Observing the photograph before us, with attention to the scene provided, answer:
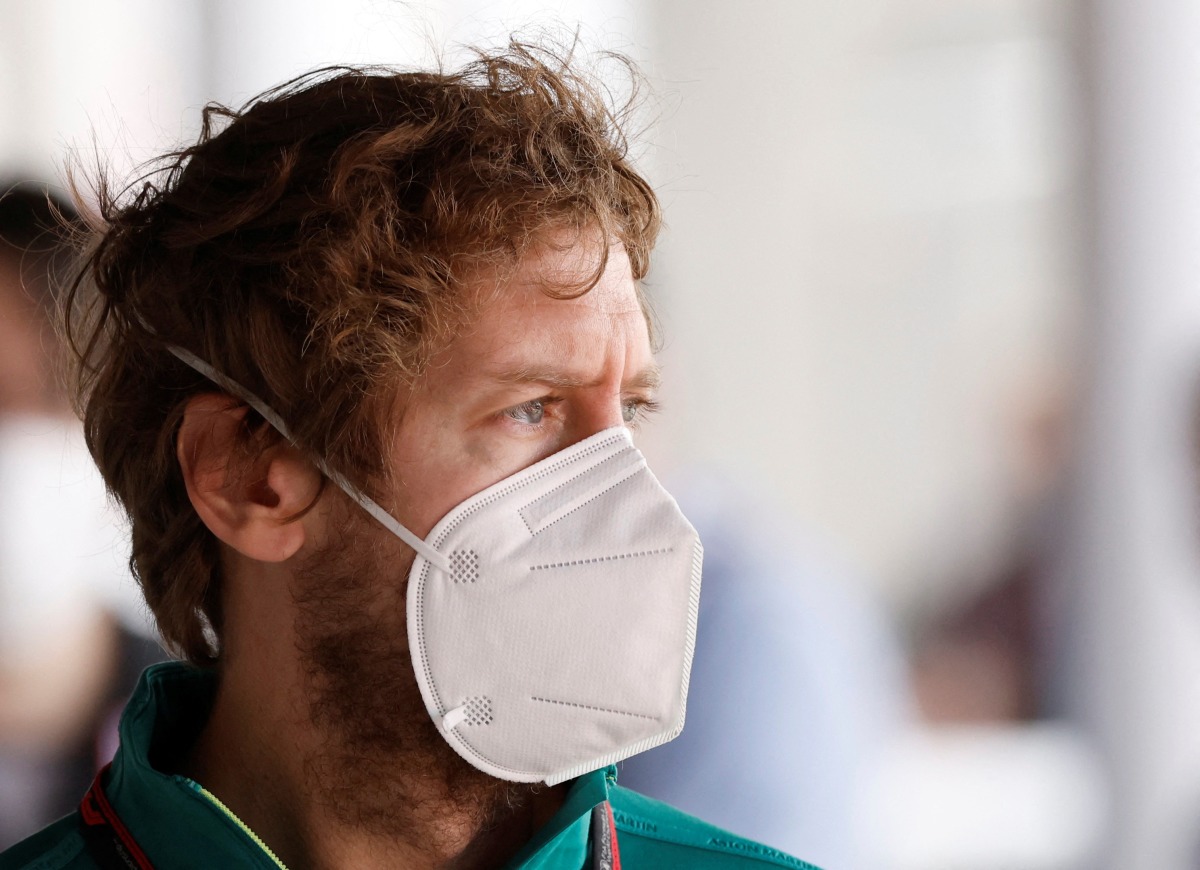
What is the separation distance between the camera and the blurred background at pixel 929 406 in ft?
7.11

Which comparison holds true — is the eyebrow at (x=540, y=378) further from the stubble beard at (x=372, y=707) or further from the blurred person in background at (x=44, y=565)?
the blurred person in background at (x=44, y=565)

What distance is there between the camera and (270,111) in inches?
57.6

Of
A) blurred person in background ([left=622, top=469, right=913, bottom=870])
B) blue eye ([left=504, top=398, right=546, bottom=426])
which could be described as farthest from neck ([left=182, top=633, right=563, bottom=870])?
blurred person in background ([left=622, top=469, right=913, bottom=870])

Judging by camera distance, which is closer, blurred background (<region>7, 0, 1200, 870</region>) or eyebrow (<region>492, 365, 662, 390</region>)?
eyebrow (<region>492, 365, 662, 390</region>)

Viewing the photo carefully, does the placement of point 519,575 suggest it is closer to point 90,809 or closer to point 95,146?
point 90,809

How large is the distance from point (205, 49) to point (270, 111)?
0.60 m

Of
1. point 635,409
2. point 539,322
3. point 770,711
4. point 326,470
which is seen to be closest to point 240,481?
point 326,470

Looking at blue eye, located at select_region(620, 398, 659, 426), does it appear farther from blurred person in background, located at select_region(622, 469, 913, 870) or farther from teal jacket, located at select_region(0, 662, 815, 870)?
blurred person in background, located at select_region(622, 469, 913, 870)

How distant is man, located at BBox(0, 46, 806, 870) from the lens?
1.30 m

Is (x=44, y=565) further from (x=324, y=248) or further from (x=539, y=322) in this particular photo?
(x=539, y=322)

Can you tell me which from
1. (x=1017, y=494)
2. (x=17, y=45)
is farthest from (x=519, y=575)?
(x=1017, y=494)

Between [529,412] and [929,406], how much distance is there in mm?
1461

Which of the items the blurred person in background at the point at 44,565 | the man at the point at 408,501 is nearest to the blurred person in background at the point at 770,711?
the man at the point at 408,501

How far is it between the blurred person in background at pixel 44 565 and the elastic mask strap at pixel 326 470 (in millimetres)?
564
